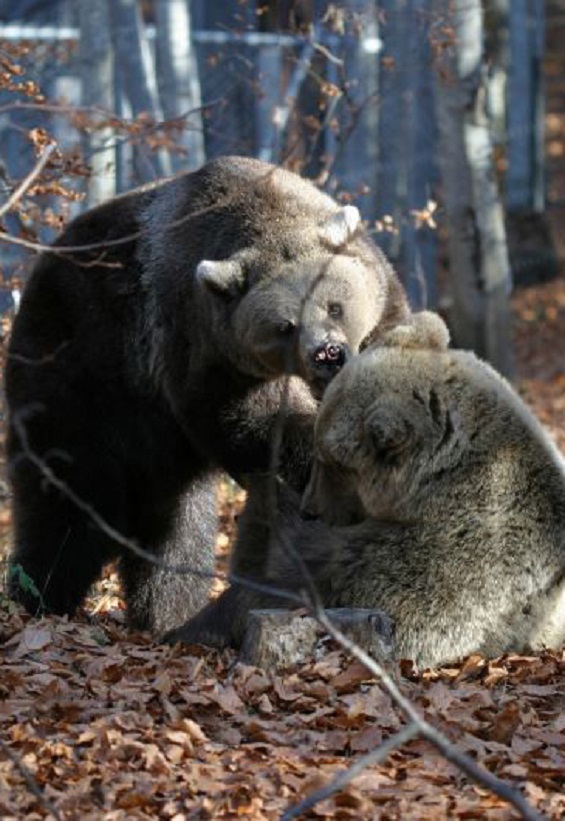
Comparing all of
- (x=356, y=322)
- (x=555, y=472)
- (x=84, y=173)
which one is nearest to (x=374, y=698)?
(x=555, y=472)

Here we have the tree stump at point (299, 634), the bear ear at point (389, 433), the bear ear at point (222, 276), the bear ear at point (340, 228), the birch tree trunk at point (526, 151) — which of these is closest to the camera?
the tree stump at point (299, 634)

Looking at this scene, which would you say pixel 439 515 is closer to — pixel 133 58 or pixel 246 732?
pixel 246 732

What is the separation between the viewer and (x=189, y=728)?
18.5 ft

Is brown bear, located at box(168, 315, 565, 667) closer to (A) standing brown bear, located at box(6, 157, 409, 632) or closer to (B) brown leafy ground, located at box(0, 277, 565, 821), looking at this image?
(B) brown leafy ground, located at box(0, 277, 565, 821)

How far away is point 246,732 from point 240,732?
30 mm

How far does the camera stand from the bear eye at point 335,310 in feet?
25.9

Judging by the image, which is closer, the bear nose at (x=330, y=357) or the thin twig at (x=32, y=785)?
the thin twig at (x=32, y=785)

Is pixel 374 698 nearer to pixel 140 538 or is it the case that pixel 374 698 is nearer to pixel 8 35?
pixel 140 538

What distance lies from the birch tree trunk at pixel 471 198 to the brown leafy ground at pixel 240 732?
25.7ft

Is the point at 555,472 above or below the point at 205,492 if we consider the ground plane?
above

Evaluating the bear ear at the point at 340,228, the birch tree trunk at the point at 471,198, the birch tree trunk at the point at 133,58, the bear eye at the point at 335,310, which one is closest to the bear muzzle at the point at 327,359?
the bear eye at the point at 335,310

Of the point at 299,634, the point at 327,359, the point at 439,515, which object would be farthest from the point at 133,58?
the point at 299,634

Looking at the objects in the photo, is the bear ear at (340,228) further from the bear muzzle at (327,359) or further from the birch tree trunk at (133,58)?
the birch tree trunk at (133,58)

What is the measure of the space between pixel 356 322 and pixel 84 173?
2.18 meters
